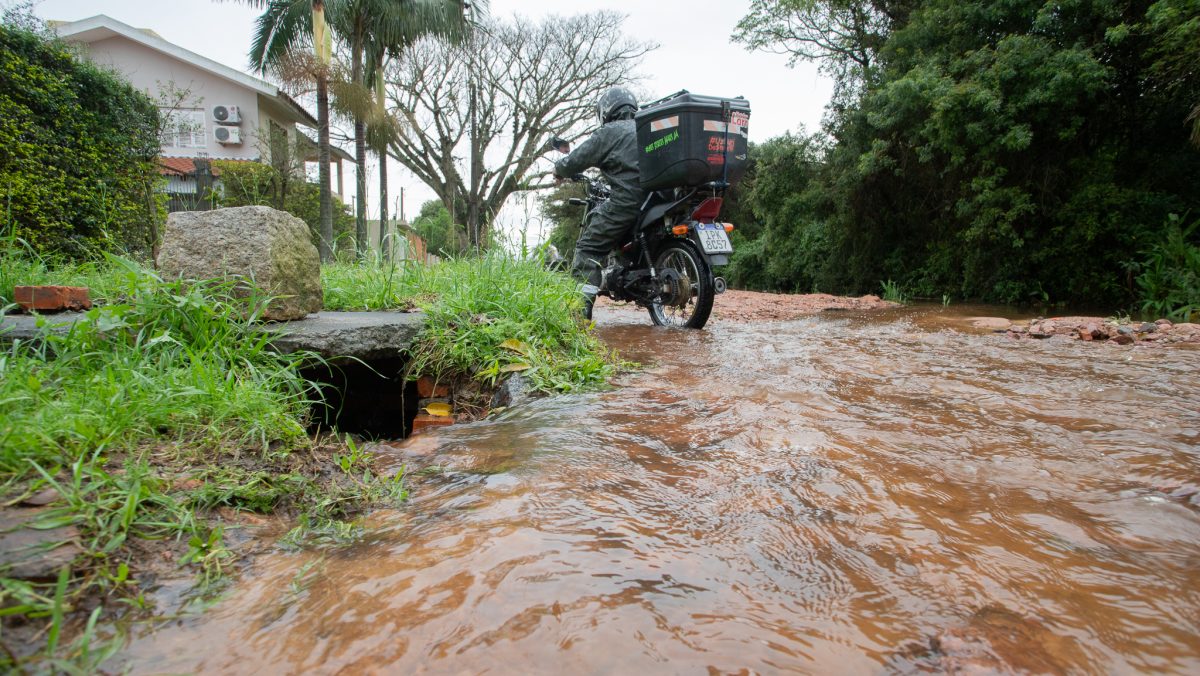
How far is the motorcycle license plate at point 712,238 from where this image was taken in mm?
4051

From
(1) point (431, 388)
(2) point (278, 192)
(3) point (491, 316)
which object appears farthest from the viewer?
(2) point (278, 192)

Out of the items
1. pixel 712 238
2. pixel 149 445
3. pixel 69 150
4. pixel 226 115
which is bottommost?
pixel 149 445

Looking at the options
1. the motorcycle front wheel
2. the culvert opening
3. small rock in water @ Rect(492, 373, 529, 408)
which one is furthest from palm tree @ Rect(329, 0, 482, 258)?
small rock in water @ Rect(492, 373, 529, 408)

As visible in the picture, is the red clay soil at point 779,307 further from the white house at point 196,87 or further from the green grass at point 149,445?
the white house at point 196,87

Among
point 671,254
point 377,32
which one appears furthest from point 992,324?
point 377,32

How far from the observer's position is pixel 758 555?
107cm

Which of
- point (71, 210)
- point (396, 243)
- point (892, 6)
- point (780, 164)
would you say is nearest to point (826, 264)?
point (780, 164)

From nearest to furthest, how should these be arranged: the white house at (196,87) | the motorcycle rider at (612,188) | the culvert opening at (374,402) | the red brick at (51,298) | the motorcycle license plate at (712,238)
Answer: the red brick at (51,298), the culvert opening at (374,402), the motorcycle license plate at (712,238), the motorcycle rider at (612,188), the white house at (196,87)

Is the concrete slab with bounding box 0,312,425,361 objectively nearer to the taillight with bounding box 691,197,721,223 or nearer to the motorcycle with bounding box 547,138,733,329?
the motorcycle with bounding box 547,138,733,329

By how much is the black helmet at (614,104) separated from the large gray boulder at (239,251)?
3.05 metres

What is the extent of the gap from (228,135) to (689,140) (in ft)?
58.9

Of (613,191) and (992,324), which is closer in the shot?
(613,191)

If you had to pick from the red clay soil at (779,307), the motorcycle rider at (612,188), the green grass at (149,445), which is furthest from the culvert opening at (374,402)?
the red clay soil at (779,307)

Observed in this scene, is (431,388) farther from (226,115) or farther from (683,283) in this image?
(226,115)
